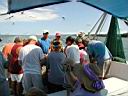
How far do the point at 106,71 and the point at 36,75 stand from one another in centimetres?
215

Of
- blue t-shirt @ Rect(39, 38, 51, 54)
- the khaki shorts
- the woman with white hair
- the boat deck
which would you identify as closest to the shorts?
blue t-shirt @ Rect(39, 38, 51, 54)

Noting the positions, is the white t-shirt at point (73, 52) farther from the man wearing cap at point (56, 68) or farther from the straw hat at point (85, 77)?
the straw hat at point (85, 77)

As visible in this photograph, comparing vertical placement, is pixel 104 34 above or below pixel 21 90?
above

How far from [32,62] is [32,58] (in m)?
0.08

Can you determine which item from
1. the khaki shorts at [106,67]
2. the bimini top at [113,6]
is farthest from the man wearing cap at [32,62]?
the bimini top at [113,6]

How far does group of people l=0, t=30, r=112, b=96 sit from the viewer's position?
5.16 metres

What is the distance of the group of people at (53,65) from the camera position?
5.16 m

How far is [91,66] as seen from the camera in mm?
5148

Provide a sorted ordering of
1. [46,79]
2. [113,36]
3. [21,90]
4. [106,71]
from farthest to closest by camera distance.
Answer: [113,36] → [106,71] → [21,90] → [46,79]

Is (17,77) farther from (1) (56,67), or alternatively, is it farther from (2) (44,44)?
(1) (56,67)

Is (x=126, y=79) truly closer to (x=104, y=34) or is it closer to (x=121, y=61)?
(x=121, y=61)

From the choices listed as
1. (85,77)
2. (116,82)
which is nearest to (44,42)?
(116,82)

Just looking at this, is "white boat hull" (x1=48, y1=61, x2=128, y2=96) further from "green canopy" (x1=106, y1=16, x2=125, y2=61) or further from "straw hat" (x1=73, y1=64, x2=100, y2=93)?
"straw hat" (x1=73, y1=64, x2=100, y2=93)

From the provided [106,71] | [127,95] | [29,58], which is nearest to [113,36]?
[106,71]
